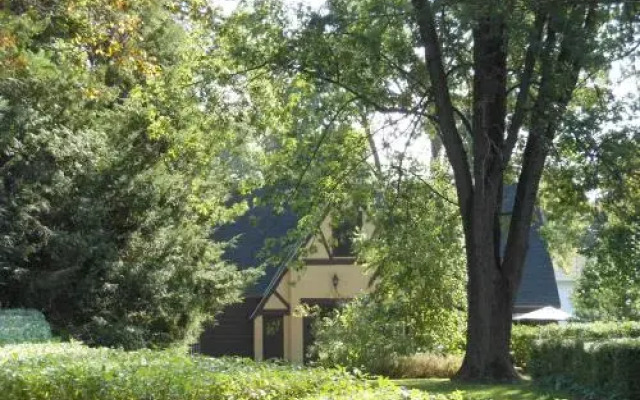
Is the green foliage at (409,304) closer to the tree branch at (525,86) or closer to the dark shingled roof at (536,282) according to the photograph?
the tree branch at (525,86)

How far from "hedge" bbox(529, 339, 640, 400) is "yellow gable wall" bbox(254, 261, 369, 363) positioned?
13.4 metres

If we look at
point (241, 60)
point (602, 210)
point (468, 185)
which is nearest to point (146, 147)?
point (241, 60)

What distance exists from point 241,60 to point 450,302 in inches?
347

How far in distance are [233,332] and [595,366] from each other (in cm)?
2004

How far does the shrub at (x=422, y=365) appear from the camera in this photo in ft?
77.5

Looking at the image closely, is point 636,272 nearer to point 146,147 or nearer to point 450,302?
point 450,302

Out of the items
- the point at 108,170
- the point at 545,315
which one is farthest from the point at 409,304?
the point at 545,315

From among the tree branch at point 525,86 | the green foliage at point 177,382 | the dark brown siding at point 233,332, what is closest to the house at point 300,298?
the dark brown siding at point 233,332

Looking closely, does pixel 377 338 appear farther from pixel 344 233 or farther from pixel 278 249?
pixel 278 249

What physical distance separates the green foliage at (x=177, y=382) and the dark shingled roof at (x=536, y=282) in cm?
2545

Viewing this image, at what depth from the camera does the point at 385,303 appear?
25422 mm

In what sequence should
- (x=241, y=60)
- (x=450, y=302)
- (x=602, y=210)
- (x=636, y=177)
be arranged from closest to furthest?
(x=636, y=177) < (x=602, y=210) < (x=241, y=60) < (x=450, y=302)

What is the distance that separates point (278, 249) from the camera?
32875 mm

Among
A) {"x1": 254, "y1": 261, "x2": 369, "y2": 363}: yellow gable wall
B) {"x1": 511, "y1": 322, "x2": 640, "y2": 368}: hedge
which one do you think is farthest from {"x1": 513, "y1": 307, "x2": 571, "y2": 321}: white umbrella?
{"x1": 254, "y1": 261, "x2": 369, "y2": 363}: yellow gable wall
